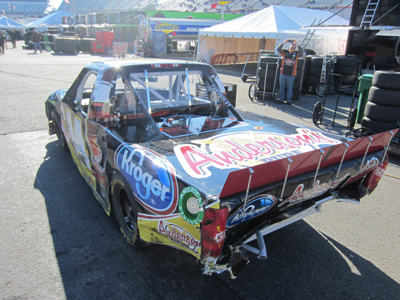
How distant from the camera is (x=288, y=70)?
9328 millimetres

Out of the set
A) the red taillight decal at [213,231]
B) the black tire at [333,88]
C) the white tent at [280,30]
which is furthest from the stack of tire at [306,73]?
the red taillight decal at [213,231]

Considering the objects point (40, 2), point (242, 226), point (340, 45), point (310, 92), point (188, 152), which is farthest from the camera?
point (40, 2)

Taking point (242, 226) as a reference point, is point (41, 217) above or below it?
below

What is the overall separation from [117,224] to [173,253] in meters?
0.70

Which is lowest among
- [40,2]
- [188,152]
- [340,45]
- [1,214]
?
[1,214]

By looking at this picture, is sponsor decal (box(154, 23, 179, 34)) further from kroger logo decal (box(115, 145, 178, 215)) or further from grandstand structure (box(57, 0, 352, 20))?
kroger logo decal (box(115, 145, 178, 215))

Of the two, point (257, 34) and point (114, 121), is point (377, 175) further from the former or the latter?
point (257, 34)

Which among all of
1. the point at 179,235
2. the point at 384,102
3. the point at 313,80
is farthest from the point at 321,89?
the point at 179,235

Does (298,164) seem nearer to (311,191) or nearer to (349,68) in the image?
(311,191)

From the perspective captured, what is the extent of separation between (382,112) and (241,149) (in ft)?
13.9

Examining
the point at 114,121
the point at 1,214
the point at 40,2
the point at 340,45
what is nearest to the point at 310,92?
the point at 340,45

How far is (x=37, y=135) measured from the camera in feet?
20.1

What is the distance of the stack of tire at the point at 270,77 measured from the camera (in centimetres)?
995

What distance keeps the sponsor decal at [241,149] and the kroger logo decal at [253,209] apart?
296mm
